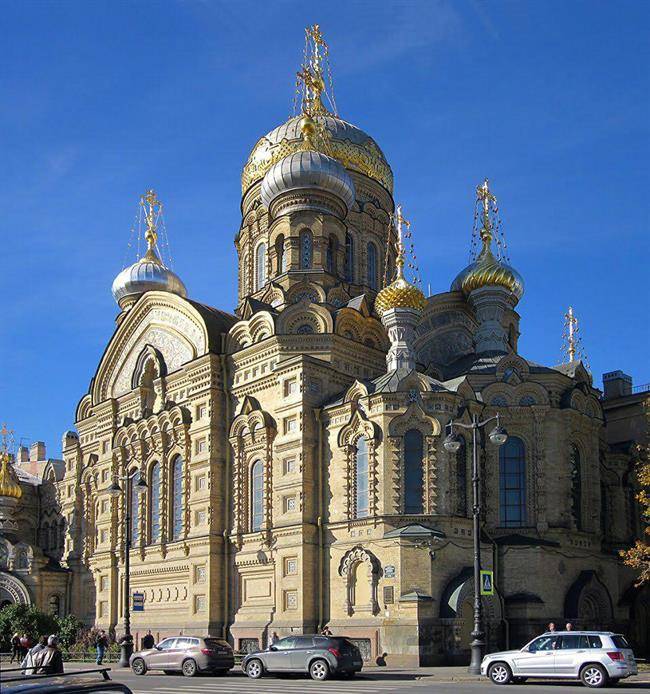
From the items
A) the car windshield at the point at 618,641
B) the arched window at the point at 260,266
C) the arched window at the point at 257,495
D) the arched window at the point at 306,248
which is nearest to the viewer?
Result: the car windshield at the point at 618,641

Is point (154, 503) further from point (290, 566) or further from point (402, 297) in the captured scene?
point (402, 297)

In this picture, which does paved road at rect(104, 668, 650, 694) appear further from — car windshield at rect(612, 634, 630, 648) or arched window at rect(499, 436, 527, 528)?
arched window at rect(499, 436, 527, 528)

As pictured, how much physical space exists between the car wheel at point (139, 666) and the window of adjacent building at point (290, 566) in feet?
20.8

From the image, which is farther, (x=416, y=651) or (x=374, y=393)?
(x=374, y=393)

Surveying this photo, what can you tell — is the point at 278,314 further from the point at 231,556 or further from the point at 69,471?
the point at 69,471

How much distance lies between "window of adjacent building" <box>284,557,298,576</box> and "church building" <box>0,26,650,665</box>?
324 mm

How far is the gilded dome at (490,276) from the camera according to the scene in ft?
120

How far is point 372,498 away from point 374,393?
3102 mm

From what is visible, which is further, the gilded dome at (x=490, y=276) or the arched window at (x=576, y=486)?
the gilded dome at (x=490, y=276)

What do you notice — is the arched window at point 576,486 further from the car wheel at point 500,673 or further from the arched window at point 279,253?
the arched window at point 279,253

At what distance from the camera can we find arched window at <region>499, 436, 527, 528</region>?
30594 millimetres

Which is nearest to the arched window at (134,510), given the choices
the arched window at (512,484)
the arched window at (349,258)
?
the arched window at (349,258)

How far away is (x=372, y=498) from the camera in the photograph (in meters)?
28.4

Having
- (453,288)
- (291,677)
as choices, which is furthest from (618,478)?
(291,677)
